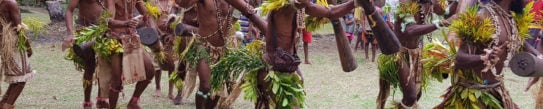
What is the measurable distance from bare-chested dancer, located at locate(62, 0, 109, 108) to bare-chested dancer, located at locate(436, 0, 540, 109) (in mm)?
3042

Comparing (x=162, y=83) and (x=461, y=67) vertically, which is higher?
(x=461, y=67)

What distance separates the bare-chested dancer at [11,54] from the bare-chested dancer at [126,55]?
747 millimetres

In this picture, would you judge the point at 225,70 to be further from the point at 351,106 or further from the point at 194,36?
the point at 351,106

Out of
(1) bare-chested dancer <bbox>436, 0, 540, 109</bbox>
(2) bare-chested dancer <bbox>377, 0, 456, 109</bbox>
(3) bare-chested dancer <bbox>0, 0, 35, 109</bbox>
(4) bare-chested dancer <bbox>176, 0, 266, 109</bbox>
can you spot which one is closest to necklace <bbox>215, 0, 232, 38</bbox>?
(4) bare-chested dancer <bbox>176, 0, 266, 109</bbox>

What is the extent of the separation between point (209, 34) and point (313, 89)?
114 inches

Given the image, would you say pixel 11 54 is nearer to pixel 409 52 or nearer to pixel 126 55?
pixel 126 55

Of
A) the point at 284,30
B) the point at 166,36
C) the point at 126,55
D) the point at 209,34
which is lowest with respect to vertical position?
the point at 166,36

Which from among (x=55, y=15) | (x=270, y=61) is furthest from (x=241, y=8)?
(x=55, y=15)

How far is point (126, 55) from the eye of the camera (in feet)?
19.1

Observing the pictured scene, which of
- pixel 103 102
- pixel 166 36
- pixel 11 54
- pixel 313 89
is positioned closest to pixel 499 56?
pixel 103 102

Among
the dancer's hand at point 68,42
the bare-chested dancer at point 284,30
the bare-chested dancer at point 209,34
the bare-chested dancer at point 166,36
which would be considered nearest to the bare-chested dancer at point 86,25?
the dancer's hand at point 68,42

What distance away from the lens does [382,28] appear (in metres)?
4.05

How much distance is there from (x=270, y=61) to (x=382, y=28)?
86 centimetres

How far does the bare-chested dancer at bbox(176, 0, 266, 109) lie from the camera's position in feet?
18.3
